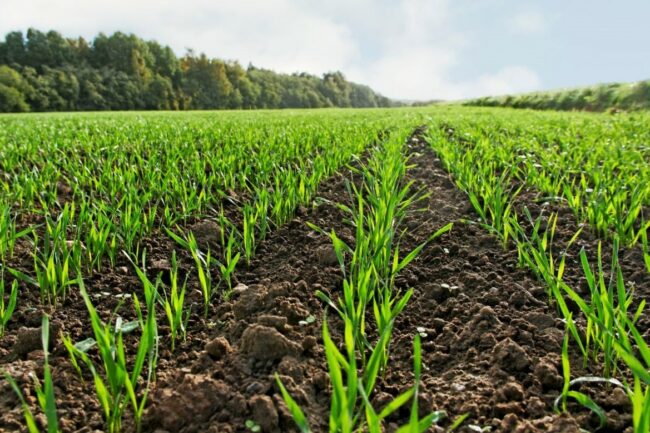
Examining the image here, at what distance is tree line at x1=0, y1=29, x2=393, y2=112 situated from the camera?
43.1m

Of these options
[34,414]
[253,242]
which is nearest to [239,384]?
[34,414]

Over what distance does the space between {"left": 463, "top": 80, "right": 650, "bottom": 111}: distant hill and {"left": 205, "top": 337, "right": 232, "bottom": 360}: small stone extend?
22.9 metres

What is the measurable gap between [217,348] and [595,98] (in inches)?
1043

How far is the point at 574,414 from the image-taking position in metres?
1.21

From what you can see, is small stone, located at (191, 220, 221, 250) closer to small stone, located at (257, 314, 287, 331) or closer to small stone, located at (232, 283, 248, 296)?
small stone, located at (232, 283, 248, 296)

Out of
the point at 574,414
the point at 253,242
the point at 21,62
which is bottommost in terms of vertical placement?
the point at 574,414

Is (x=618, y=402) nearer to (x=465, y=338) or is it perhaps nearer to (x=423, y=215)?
(x=465, y=338)

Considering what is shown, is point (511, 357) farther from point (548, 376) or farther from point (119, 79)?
point (119, 79)

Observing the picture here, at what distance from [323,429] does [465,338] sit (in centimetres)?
64

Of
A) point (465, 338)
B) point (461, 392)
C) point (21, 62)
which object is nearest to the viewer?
point (461, 392)

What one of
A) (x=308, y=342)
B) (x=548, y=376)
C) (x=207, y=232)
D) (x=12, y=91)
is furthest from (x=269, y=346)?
(x=12, y=91)

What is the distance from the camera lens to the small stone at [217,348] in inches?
58.4

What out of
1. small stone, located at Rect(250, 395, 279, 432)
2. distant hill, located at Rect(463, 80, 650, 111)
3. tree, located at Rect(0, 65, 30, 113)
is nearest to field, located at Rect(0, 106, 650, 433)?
small stone, located at Rect(250, 395, 279, 432)

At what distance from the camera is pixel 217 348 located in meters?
1.48
